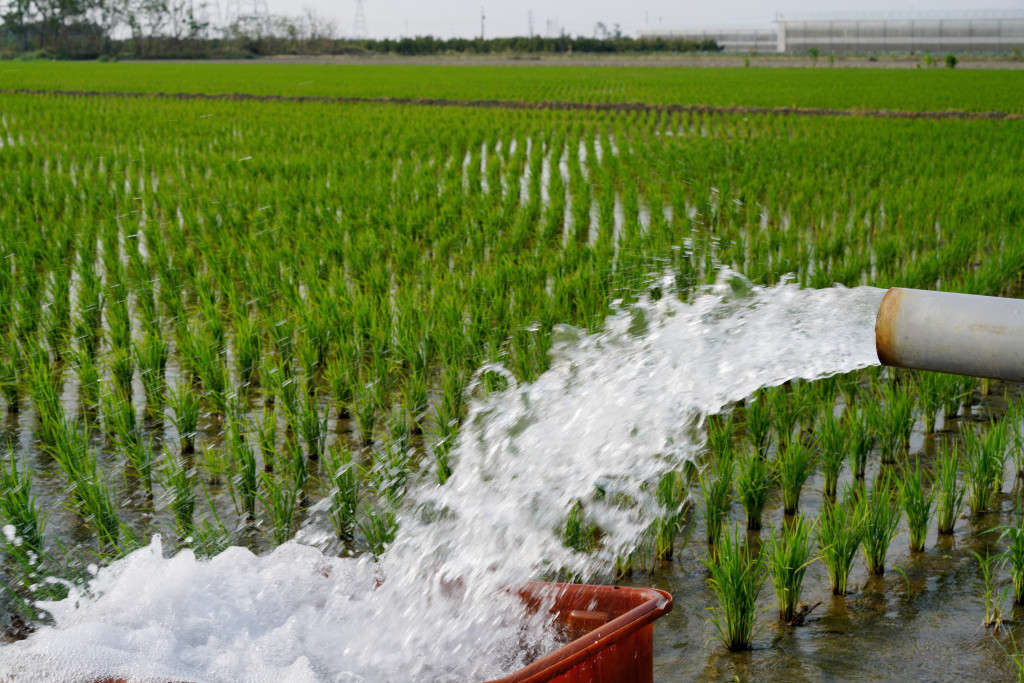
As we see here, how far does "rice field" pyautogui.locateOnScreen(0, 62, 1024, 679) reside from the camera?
236 centimetres

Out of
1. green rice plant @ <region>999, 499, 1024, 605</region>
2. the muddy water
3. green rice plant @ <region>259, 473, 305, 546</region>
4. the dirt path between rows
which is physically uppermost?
the dirt path between rows

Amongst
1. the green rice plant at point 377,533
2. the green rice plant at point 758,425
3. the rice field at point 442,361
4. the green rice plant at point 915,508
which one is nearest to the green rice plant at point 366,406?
the rice field at point 442,361

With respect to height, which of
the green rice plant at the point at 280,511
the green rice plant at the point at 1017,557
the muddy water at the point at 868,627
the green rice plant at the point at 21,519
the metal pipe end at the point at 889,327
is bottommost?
the muddy water at the point at 868,627

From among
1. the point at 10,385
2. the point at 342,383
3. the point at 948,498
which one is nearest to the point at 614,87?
the point at 342,383

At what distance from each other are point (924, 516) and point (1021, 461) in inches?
29.1

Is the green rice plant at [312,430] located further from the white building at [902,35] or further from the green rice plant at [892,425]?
the white building at [902,35]

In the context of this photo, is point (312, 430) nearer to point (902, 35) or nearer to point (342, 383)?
point (342, 383)

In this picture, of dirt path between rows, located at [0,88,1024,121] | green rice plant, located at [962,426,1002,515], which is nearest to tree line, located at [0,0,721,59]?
dirt path between rows, located at [0,88,1024,121]

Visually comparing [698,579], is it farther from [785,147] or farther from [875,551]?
[785,147]

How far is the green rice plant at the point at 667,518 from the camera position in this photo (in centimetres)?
244

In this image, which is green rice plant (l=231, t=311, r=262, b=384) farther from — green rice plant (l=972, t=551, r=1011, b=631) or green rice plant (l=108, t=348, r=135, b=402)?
green rice plant (l=972, t=551, r=1011, b=631)

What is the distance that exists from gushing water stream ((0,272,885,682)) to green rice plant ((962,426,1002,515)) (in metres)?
0.42

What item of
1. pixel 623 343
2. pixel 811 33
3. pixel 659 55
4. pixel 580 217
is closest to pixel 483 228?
pixel 580 217

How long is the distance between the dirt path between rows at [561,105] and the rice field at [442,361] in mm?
6125
